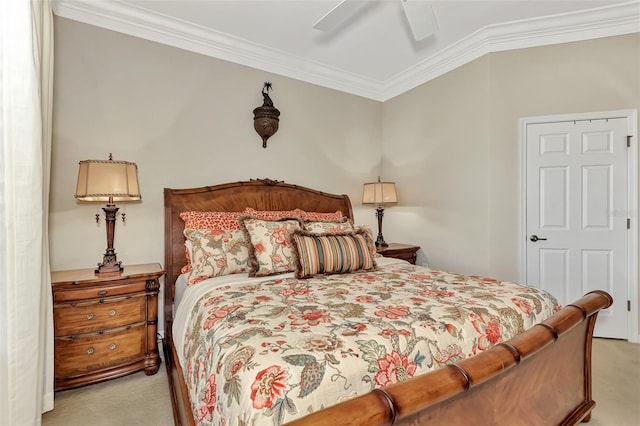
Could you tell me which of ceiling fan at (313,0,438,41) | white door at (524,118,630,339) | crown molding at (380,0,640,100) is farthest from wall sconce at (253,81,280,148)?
white door at (524,118,630,339)

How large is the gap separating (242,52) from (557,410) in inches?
143

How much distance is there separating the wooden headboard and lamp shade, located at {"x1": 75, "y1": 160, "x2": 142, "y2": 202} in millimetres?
503

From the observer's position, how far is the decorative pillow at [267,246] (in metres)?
2.32

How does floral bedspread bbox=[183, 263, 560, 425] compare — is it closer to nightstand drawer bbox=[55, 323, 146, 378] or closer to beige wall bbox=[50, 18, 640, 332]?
nightstand drawer bbox=[55, 323, 146, 378]

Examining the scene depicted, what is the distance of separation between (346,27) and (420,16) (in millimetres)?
1107

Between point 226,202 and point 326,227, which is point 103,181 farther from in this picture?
point 326,227

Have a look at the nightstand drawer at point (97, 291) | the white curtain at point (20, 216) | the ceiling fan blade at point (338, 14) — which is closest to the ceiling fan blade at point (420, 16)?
the ceiling fan blade at point (338, 14)

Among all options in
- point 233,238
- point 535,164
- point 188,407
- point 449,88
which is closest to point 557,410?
point 188,407

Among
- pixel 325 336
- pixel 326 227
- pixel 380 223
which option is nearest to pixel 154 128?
pixel 326 227

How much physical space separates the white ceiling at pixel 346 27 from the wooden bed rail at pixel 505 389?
2.56 meters

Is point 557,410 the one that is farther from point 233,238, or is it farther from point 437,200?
point 437,200

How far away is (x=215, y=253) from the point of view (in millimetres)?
2400

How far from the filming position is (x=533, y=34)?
3.09 meters

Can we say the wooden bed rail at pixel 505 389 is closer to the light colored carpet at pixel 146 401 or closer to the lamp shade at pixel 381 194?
the light colored carpet at pixel 146 401
